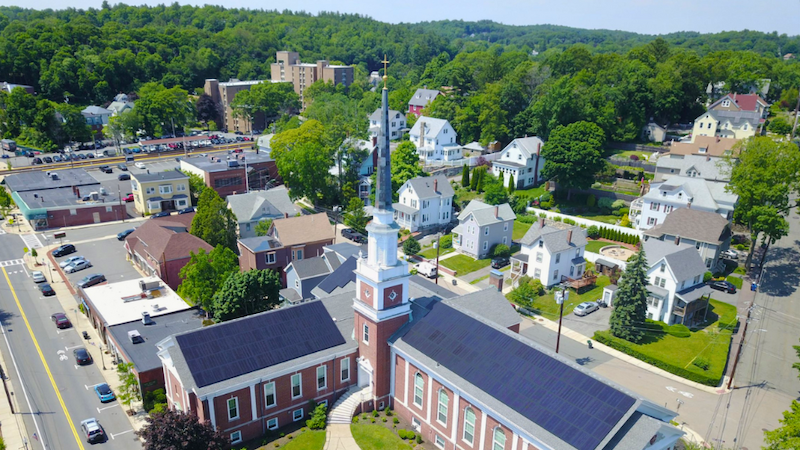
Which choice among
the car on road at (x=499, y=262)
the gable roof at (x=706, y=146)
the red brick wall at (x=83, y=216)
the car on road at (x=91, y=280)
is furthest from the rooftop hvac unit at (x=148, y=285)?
the gable roof at (x=706, y=146)

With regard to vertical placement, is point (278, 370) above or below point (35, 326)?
above

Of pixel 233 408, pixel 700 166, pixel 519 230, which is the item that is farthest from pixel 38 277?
pixel 700 166

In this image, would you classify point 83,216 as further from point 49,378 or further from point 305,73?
point 305,73

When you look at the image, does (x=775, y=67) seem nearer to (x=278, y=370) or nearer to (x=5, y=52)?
(x=278, y=370)

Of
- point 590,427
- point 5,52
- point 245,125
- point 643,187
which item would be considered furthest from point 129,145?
point 590,427

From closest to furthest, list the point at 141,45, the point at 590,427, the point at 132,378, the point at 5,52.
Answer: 1. the point at 590,427
2. the point at 132,378
3. the point at 5,52
4. the point at 141,45
